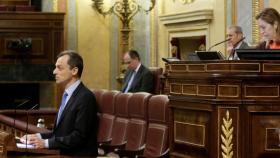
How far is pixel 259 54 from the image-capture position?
13.3ft

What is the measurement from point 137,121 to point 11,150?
87.6 inches

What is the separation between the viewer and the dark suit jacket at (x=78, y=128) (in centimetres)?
407

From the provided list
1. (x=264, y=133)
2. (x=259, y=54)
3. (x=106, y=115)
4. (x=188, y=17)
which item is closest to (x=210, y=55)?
(x=259, y=54)

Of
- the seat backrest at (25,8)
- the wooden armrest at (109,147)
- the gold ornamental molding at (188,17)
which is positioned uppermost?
the seat backrest at (25,8)

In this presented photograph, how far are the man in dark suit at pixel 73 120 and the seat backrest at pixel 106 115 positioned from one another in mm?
2129

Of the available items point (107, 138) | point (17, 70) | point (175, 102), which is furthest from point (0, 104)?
point (175, 102)

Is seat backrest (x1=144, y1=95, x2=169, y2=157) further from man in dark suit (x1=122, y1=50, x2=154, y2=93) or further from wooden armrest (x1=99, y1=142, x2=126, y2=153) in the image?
man in dark suit (x1=122, y1=50, x2=154, y2=93)

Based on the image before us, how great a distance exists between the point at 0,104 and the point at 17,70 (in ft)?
1.99

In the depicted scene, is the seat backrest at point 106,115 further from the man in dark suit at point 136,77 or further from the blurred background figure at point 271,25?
the blurred background figure at point 271,25

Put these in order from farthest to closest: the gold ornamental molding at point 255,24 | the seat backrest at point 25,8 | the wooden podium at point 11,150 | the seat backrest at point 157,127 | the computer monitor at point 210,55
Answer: the seat backrest at point 25,8
the gold ornamental molding at point 255,24
the seat backrest at point 157,127
the computer monitor at point 210,55
the wooden podium at point 11,150

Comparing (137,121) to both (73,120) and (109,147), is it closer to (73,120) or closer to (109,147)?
(109,147)

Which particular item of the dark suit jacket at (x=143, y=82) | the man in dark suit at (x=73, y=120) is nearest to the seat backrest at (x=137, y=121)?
the man in dark suit at (x=73, y=120)

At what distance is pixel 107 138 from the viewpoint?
254 inches

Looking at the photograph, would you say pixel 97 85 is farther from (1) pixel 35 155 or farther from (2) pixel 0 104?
(1) pixel 35 155
